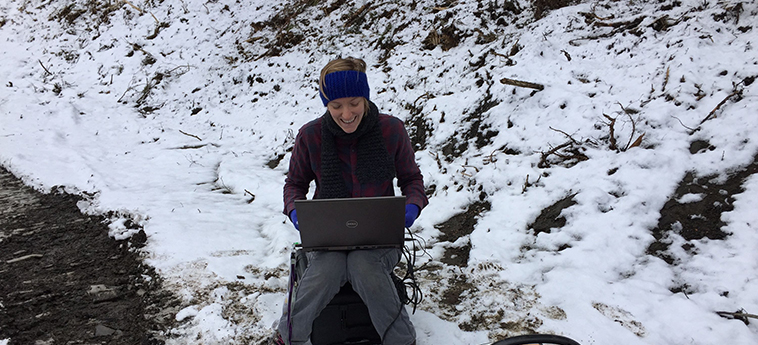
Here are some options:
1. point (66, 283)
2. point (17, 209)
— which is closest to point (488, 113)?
point (66, 283)

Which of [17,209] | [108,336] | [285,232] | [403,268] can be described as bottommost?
[403,268]

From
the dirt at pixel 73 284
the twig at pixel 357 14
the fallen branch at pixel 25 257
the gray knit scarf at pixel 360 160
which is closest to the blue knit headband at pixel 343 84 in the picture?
the gray knit scarf at pixel 360 160

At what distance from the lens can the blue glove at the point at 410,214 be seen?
8.16 feet

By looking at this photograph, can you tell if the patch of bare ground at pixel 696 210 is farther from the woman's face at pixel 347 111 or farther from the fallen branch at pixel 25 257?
the fallen branch at pixel 25 257

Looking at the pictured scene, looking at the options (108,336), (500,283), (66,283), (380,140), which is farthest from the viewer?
(66,283)

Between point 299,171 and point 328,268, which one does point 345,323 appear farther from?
point 299,171

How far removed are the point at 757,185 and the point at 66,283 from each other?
20.2 ft

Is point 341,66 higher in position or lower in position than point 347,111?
higher

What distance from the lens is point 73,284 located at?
12.1 ft

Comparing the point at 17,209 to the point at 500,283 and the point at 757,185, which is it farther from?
the point at 757,185

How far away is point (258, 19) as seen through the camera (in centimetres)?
1135

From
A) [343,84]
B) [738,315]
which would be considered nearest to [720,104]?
[738,315]

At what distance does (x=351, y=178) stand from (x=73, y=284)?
3.11 metres

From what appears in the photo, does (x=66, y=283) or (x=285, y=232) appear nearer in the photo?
(x=66, y=283)
